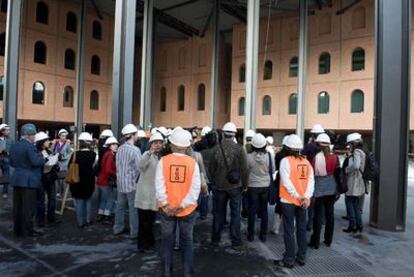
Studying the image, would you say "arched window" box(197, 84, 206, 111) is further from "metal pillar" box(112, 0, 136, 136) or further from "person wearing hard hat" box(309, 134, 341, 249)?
"person wearing hard hat" box(309, 134, 341, 249)

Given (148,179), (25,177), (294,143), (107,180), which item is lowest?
(107,180)

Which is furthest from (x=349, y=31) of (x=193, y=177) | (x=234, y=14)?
(x=193, y=177)

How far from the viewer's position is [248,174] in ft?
17.7

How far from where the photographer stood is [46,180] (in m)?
6.02

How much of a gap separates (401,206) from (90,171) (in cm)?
567

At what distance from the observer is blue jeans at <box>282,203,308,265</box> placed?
4449 millimetres

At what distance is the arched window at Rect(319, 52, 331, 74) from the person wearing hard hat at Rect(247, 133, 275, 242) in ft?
64.7

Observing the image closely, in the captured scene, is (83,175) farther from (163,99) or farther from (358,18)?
(163,99)

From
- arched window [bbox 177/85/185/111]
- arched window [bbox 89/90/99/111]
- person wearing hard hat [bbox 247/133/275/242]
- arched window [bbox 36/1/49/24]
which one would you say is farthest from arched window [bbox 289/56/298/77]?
person wearing hard hat [bbox 247/133/275/242]

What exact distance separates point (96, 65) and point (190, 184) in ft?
81.9

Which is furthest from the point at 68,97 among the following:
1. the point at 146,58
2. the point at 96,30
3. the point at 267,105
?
the point at 267,105

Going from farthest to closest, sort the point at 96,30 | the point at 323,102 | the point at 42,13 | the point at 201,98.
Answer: the point at 201,98, the point at 96,30, the point at 323,102, the point at 42,13

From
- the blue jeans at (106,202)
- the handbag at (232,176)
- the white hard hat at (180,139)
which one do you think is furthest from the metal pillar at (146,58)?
the white hard hat at (180,139)

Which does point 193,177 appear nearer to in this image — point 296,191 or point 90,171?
point 296,191
